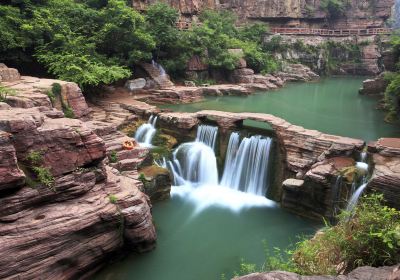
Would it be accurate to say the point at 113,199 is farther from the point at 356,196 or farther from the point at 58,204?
the point at 356,196

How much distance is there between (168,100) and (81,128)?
12997 mm

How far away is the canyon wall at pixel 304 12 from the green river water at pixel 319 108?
14252mm

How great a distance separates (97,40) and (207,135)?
32.2 feet

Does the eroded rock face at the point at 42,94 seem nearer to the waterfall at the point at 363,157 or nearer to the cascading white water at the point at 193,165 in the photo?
the cascading white water at the point at 193,165

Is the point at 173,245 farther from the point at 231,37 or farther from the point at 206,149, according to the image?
the point at 231,37

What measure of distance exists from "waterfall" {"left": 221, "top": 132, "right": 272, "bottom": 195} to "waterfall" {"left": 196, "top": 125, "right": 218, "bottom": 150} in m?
0.85

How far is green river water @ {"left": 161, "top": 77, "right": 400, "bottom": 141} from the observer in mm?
18062

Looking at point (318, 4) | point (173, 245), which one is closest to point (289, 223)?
point (173, 245)

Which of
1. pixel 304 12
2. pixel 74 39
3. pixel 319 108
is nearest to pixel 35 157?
pixel 74 39

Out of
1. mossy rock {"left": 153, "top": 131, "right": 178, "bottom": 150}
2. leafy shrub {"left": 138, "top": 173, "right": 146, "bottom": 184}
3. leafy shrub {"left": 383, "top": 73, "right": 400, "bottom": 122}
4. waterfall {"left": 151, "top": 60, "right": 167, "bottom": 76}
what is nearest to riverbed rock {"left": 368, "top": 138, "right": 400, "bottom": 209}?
leafy shrub {"left": 383, "top": 73, "right": 400, "bottom": 122}

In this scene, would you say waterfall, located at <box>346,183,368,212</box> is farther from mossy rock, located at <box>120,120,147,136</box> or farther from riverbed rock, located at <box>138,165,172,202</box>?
mossy rock, located at <box>120,120,147,136</box>

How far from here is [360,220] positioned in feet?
18.0

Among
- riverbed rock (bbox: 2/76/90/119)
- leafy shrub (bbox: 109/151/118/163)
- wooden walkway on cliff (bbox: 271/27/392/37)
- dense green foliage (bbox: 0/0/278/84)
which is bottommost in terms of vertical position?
leafy shrub (bbox: 109/151/118/163)

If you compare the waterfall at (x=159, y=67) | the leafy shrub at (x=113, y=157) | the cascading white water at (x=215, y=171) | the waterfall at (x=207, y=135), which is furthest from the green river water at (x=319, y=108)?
the leafy shrub at (x=113, y=157)
